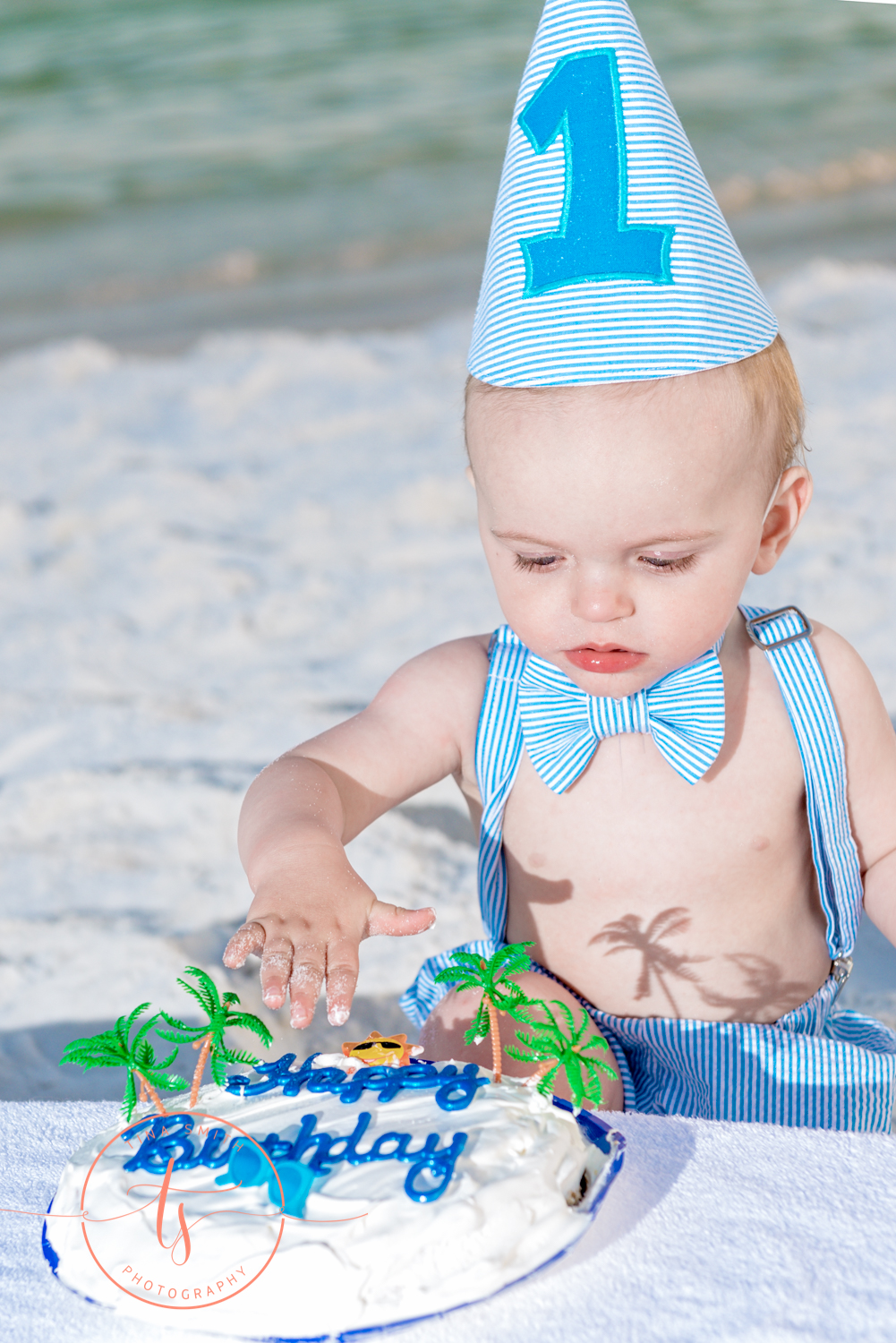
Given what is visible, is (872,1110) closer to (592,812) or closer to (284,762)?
(592,812)

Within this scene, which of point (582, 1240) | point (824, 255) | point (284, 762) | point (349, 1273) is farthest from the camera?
point (824, 255)

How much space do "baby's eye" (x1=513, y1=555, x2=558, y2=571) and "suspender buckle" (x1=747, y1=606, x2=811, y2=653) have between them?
0.38m

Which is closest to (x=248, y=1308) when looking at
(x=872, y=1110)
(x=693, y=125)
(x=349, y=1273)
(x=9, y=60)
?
(x=349, y=1273)

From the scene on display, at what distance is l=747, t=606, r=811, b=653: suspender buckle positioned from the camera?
1.60 meters

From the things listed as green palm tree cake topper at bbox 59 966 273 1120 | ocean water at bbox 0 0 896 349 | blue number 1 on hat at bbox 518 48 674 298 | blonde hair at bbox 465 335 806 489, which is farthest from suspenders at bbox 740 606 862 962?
ocean water at bbox 0 0 896 349

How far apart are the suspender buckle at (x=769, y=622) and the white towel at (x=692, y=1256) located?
0.59m

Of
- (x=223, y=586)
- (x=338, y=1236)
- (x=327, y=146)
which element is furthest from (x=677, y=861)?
(x=327, y=146)

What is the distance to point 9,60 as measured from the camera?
9391 millimetres

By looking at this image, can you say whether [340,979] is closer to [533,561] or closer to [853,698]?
[533,561]

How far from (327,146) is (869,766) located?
724 centimetres

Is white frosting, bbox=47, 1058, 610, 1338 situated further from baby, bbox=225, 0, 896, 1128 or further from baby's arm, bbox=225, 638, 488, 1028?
baby, bbox=225, 0, 896, 1128

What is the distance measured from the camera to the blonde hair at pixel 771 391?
132 centimetres

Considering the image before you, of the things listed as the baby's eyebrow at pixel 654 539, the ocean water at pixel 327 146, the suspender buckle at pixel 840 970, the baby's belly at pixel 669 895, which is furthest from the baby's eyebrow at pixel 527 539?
the ocean water at pixel 327 146

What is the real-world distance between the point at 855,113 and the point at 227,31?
16.2 feet
